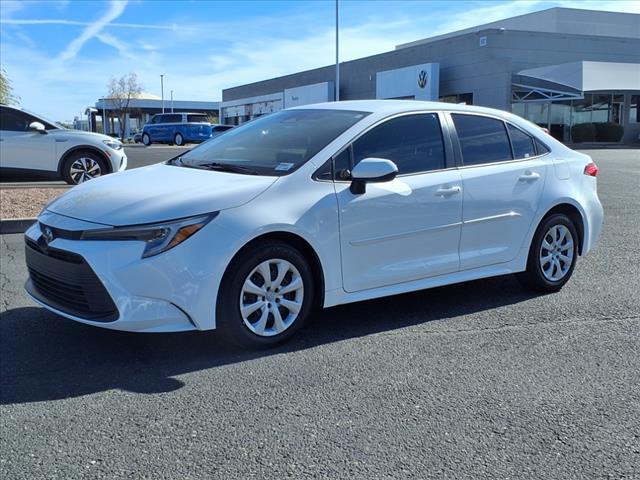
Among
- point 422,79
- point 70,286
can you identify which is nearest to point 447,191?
point 70,286

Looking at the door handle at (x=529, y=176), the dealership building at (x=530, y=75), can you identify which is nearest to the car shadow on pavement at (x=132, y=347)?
the door handle at (x=529, y=176)

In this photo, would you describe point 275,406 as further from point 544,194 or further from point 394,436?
point 544,194

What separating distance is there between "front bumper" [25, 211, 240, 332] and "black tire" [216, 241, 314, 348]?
82mm

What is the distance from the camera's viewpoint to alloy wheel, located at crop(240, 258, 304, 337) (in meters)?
4.27

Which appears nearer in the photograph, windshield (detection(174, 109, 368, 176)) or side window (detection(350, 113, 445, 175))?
windshield (detection(174, 109, 368, 176))

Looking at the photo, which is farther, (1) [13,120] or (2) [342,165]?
(1) [13,120]

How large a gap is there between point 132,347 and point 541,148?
390cm

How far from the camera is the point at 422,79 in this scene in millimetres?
41125

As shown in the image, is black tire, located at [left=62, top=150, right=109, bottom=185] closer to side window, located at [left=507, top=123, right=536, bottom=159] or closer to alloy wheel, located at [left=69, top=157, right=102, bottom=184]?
alloy wheel, located at [left=69, top=157, right=102, bottom=184]

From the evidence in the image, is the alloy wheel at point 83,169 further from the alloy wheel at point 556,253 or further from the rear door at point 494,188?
the alloy wheel at point 556,253

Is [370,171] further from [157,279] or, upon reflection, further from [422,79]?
[422,79]

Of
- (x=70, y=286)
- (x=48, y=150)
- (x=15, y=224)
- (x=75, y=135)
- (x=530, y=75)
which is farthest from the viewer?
(x=530, y=75)

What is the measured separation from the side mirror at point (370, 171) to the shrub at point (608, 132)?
37419 millimetres

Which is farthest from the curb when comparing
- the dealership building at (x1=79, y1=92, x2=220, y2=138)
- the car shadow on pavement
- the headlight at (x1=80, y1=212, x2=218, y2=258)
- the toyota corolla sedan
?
the dealership building at (x1=79, y1=92, x2=220, y2=138)
